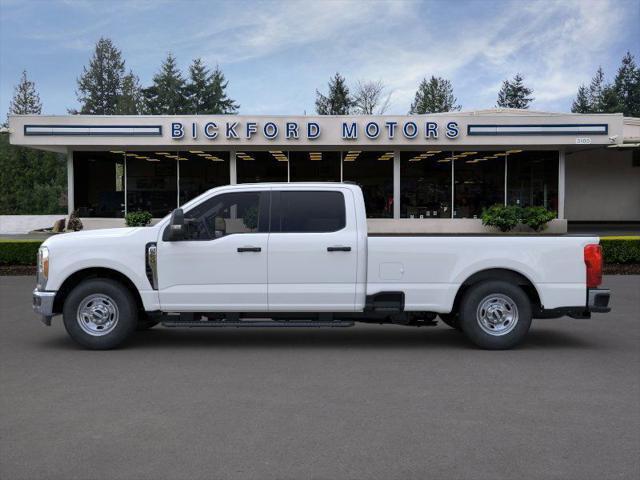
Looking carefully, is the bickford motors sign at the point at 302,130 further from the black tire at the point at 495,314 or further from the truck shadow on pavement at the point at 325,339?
the black tire at the point at 495,314

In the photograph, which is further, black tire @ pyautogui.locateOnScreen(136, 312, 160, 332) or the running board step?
black tire @ pyautogui.locateOnScreen(136, 312, 160, 332)

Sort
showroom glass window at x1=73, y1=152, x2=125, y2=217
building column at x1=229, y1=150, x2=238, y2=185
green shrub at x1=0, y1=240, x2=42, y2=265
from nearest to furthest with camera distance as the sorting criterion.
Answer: green shrub at x1=0, y1=240, x2=42, y2=265
building column at x1=229, y1=150, x2=238, y2=185
showroom glass window at x1=73, y1=152, x2=125, y2=217

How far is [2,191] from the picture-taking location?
58.6 meters

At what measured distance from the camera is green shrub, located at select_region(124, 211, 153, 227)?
2964 cm

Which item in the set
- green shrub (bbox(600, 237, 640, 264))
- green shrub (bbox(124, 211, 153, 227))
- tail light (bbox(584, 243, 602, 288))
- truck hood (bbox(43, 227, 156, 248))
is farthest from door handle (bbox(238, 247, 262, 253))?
green shrub (bbox(124, 211, 153, 227))

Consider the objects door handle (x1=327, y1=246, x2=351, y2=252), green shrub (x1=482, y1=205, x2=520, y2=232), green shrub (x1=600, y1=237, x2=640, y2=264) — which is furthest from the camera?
green shrub (x1=482, y1=205, x2=520, y2=232)

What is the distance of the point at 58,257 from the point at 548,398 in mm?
5842

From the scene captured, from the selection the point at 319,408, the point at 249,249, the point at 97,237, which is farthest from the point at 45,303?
the point at 319,408

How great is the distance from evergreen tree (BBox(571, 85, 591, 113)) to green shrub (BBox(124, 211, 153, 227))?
73.0m

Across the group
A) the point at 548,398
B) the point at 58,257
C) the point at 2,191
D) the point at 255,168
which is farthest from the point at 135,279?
the point at 2,191

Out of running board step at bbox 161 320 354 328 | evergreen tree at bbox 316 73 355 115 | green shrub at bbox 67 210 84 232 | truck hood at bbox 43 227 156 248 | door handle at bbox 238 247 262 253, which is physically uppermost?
evergreen tree at bbox 316 73 355 115

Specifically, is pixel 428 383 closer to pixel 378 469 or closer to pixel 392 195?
pixel 378 469

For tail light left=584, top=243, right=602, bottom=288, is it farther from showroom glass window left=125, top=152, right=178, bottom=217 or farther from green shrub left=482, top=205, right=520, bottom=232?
showroom glass window left=125, top=152, right=178, bottom=217

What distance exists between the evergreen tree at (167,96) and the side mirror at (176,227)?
251 feet
